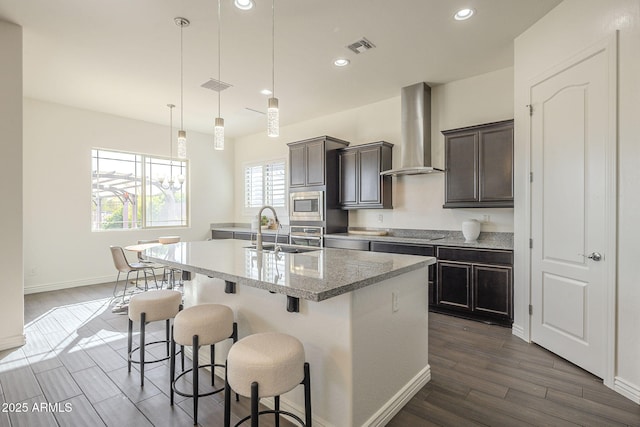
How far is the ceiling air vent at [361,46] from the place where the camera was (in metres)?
3.27

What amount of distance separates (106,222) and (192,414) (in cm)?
500

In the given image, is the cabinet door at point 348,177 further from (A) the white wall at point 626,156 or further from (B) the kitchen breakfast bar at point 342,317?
(A) the white wall at point 626,156

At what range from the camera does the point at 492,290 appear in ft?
11.4

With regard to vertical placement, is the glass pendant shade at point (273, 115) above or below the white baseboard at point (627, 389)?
above

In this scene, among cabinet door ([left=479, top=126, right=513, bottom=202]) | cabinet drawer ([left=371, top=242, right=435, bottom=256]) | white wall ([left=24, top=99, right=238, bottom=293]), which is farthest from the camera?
white wall ([left=24, top=99, right=238, bottom=293])

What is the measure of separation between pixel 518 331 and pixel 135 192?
6.50 m

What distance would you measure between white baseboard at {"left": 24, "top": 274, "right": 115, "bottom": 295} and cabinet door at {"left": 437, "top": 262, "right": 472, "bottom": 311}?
218 inches

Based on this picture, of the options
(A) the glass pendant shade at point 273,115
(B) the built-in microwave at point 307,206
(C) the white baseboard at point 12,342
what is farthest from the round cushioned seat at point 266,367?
(B) the built-in microwave at point 307,206

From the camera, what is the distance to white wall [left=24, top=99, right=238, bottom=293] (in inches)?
193

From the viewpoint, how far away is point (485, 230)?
13.3ft

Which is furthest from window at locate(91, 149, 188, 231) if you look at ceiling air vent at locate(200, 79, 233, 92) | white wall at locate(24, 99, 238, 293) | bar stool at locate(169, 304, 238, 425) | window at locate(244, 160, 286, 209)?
bar stool at locate(169, 304, 238, 425)

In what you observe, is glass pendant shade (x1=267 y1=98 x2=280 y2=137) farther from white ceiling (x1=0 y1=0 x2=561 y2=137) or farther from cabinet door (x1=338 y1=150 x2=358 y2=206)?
cabinet door (x1=338 y1=150 x2=358 y2=206)

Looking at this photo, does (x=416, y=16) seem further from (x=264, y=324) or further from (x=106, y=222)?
(x=106, y=222)

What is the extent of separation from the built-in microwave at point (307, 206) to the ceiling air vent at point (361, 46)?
7.31 ft
